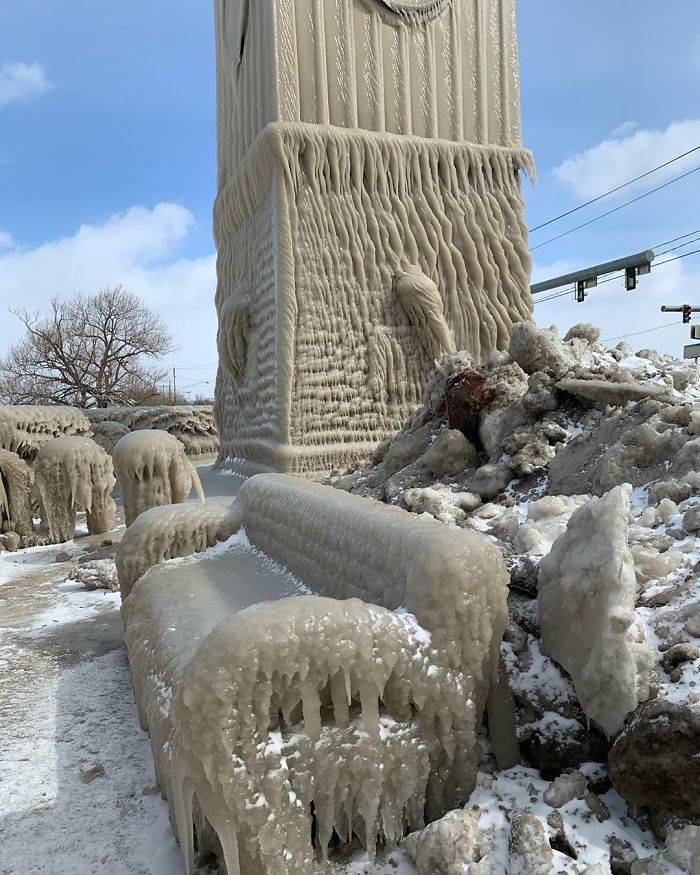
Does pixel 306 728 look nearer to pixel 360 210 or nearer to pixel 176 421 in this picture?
pixel 360 210

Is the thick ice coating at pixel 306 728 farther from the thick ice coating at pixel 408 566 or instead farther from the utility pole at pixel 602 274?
the utility pole at pixel 602 274

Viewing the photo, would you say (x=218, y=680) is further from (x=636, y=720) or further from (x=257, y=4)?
(x=257, y=4)

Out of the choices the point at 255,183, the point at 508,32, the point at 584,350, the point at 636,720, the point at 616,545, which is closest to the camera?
the point at 636,720

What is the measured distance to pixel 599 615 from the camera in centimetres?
172

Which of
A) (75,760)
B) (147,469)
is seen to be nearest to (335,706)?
(75,760)

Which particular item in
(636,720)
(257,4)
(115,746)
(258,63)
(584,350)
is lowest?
(115,746)

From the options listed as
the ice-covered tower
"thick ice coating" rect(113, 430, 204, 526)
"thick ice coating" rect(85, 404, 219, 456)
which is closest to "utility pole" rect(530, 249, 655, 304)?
the ice-covered tower

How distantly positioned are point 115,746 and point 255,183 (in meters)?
5.59

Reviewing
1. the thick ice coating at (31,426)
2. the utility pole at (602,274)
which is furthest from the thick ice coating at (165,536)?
the utility pole at (602,274)

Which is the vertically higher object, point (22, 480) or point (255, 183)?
point (255, 183)

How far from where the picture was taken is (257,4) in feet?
20.9

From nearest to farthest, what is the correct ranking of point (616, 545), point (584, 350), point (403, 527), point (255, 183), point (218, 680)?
point (218, 680) < point (616, 545) < point (403, 527) < point (584, 350) < point (255, 183)

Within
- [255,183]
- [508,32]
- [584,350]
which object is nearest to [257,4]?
[255,183]

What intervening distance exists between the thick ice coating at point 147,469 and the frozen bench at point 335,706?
107 inches
